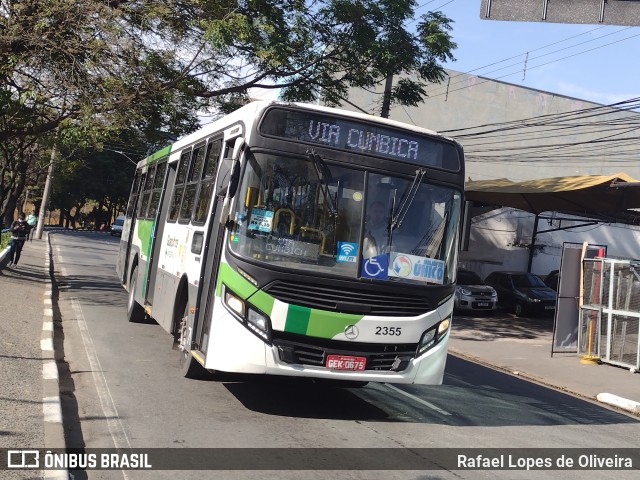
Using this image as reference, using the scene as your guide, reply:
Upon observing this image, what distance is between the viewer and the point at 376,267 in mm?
7148

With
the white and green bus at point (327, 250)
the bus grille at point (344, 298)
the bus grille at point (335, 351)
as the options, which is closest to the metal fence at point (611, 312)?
the white and green bus at point (327, 250)

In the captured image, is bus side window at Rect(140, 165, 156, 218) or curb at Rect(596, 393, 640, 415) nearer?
curb at Rect(596, 393, 640, 415)

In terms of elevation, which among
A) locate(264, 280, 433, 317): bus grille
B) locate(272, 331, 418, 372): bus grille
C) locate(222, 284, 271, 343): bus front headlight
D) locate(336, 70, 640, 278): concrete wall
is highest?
locate(336, 70, 640, 278): concrete wall

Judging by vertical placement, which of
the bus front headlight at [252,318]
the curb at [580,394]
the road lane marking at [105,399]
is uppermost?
the bus front headlight at [252,318]

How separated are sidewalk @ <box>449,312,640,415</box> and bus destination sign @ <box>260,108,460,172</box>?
580 centimetres

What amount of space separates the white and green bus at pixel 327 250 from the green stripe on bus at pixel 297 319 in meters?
0.01

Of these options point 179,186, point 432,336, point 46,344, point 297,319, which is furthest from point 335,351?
point 46,344

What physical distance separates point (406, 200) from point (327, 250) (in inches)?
40.4

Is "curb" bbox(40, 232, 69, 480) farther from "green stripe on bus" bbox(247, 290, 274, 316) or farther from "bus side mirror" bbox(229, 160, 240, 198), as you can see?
"bus side mirror" bbox(229, 160, 240, 198)

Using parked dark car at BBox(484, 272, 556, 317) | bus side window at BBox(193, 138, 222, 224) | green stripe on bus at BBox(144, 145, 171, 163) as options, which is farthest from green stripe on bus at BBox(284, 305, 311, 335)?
parked dark car at BBox(484, 272, 556, 317)

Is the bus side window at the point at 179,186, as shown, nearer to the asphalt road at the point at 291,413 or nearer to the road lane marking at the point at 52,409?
the asphalt road at the point at 291,413

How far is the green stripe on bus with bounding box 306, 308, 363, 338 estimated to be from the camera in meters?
6.91

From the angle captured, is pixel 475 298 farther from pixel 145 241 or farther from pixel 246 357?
pixel 246 357

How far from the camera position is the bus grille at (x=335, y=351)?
6.93 meters
